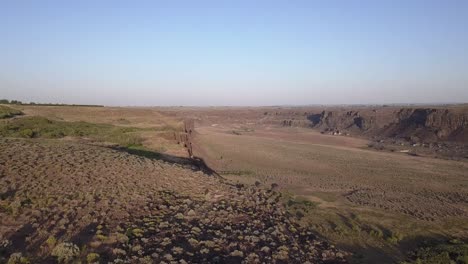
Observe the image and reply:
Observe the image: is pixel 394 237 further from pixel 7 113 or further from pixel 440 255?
pixel 7 113

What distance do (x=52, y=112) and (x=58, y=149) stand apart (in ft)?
72.8

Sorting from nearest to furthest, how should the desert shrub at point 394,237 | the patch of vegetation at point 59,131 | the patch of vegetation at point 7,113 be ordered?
the desert shrub at point 394,237 < the patch of vegetation at point 59,131 < the patch of vegetation at point 7,113

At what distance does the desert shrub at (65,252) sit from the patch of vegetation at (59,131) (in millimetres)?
16355

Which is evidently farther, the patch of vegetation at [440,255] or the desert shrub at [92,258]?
the patch of vegetation at [440,255]

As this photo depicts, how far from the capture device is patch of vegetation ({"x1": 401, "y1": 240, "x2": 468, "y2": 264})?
10.8 metres

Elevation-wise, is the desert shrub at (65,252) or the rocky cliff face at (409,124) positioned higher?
the desert shrub at (65,252)

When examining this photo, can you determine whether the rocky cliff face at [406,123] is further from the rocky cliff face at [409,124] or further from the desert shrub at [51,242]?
the desert shrub at [51,242]

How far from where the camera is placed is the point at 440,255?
11180 mm

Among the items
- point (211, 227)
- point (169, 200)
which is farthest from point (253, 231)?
point (169, 200)

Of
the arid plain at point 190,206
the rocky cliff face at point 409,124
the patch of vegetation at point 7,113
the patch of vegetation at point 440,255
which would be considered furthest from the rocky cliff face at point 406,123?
the patch of vegetation at point 7,113

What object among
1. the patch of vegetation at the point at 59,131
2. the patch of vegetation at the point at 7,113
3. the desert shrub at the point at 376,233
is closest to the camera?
the desert shrub at the point at 376,233

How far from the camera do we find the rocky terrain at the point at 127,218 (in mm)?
7324

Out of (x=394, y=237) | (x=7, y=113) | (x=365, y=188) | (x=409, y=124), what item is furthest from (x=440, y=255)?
(x=409, y=124)

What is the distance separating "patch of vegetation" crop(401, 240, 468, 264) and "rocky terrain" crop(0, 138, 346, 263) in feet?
11.0
